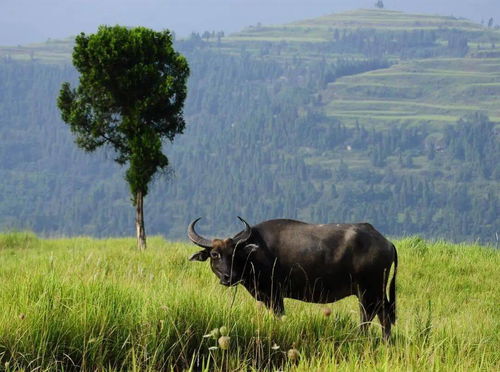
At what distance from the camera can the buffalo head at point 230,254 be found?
465 inches

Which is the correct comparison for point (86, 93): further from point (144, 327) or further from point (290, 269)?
point (144, 327)

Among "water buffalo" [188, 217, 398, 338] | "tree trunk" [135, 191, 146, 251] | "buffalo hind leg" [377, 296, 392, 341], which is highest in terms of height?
"water buffalo" [188, 217, 398, 338]

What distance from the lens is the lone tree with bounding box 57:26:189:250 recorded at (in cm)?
2922

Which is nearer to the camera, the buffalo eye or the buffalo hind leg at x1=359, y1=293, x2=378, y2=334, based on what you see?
the buffalo hind leg at x1=359, y1=293, x2=378, y2=334

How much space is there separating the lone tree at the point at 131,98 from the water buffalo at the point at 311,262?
16.5m

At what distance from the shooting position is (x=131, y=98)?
99.2ft

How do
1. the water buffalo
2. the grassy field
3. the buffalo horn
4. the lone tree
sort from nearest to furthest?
1. the grassy field
2. the water buffalo
3. the buffalo horn
4. the lone tree

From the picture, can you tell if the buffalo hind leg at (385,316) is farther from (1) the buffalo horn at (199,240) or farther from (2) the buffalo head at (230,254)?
(1) the buffalo horn at (199,240)

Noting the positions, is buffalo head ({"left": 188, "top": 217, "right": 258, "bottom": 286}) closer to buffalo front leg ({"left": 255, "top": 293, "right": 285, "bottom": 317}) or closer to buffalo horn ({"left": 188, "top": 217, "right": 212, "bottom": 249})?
buffalo horn ({"left": 188, "top": 217, "right": 212, "bottom": 249})

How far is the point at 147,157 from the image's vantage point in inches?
1136

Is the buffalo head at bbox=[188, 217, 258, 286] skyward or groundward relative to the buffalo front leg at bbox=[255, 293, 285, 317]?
skyward

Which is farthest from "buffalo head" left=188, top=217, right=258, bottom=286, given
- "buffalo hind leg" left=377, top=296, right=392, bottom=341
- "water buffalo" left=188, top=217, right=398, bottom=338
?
"buffalo hind leg" left=377, top=296, right=392, bottom=341

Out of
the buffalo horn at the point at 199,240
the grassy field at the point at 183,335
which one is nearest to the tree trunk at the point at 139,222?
the buffalo horn at the point at 199,240

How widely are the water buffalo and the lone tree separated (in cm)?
1651
